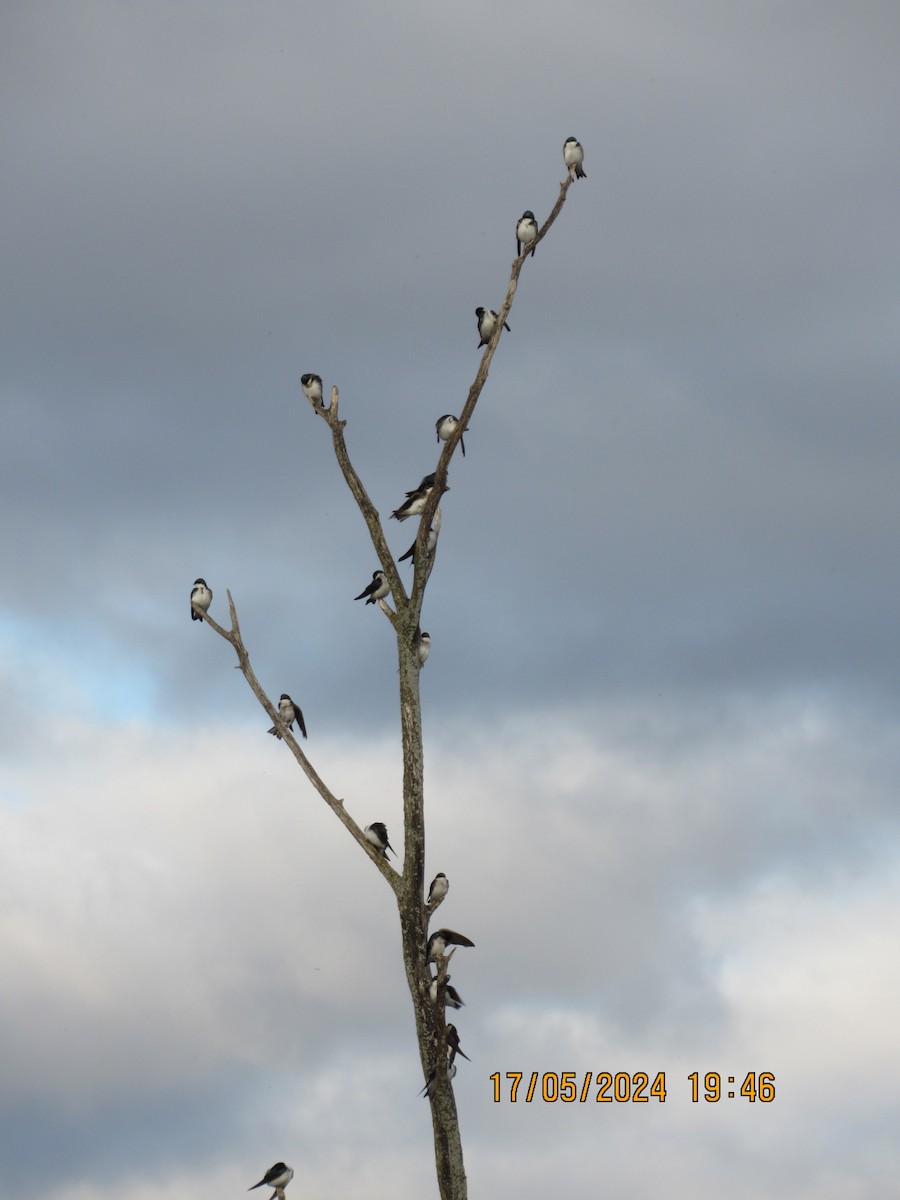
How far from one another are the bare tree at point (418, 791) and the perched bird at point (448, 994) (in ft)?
0.05

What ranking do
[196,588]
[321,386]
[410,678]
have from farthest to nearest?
[196,588] → [321,386] → [410,678]

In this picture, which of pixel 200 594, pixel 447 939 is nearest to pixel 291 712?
pixel 200 594

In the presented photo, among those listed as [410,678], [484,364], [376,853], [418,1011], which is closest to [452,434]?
[484,364]

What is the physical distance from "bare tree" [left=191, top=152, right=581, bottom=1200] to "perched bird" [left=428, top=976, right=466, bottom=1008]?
0.02 meters

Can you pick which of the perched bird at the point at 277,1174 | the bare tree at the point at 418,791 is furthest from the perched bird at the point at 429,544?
the perched bird at the point at 277,1174

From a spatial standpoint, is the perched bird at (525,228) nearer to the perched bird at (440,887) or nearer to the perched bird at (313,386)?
the perched bird at (313,386)

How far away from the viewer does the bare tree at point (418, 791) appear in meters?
18.1

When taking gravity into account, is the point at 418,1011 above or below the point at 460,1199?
above

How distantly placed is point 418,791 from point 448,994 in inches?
92.6

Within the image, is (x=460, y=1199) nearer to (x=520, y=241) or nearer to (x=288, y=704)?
(x=288, y=704)

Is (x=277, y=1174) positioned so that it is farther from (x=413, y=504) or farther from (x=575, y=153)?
(x=575, y=153)

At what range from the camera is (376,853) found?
61.6ft

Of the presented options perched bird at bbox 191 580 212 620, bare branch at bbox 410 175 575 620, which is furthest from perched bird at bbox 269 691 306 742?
bare branch at bbox 410 175 575 620

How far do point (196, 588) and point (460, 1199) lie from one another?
33.3 ft
